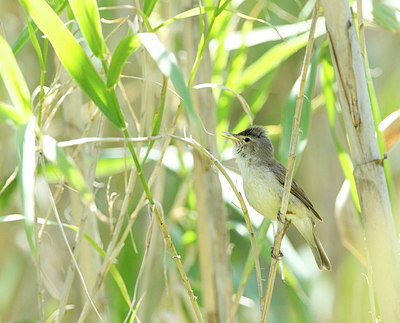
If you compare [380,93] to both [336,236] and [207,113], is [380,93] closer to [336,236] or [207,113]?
[336,236]

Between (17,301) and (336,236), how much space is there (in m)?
2.04

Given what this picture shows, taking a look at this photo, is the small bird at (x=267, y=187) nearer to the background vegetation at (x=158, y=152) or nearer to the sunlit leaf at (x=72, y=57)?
the background vegetation at (x=158, y=152)

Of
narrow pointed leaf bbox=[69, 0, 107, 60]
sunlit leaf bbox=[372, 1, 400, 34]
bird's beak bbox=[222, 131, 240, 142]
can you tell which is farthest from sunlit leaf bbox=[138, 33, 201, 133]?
bird's beak bbox=[222, 131, 240, 142]

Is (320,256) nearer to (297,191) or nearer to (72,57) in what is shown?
(297,191)

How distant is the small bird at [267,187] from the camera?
2.30 m

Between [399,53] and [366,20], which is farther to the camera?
[399,53]

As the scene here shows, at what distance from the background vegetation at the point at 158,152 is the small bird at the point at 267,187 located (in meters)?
0.09

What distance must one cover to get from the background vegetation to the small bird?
0.09 m

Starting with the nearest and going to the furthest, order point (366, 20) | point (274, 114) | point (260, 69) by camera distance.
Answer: point (366, 20)
point (260, 69)
point (274, 114)

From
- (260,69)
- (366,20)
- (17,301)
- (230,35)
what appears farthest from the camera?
(17,301)

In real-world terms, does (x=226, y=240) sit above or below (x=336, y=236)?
below

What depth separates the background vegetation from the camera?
1.35 m

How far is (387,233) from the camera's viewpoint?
57.3 inches

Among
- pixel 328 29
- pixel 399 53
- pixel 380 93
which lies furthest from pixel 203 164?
pixel 399 53
